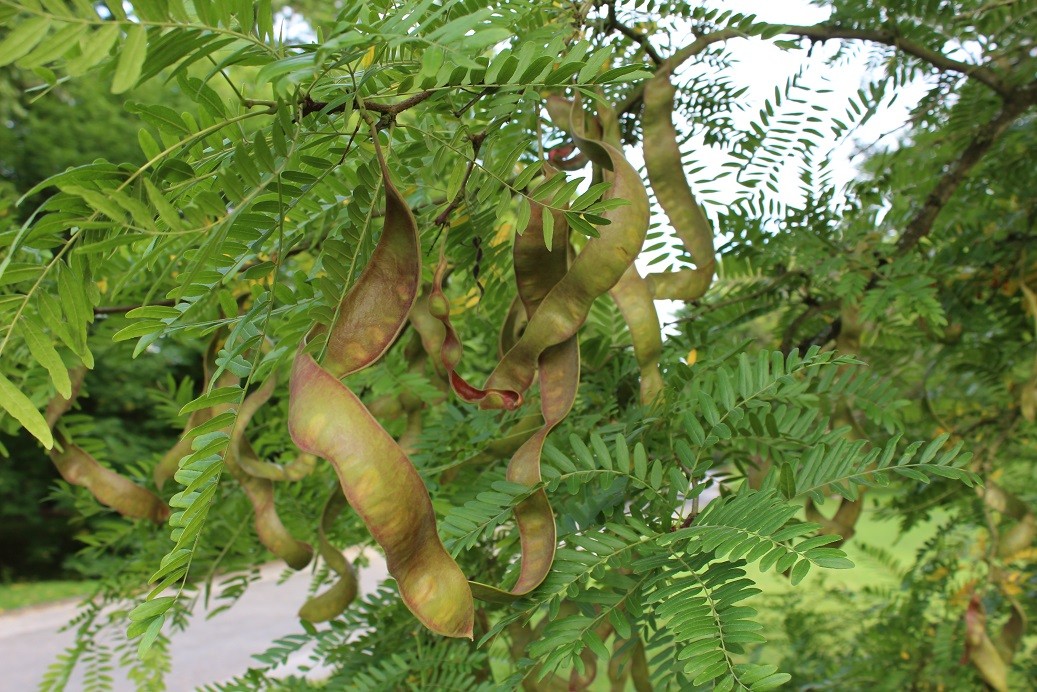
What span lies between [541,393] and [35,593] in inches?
290

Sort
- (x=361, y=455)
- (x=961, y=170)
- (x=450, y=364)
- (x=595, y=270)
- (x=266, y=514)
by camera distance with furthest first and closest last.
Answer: (x=961, y=170) → (x=266, y=514) → (x=450, y=364) → (x=595, y=270) → (x=361, y=455)

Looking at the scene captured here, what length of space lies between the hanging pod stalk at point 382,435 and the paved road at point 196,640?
3537 millimetres

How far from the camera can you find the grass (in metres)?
6.26

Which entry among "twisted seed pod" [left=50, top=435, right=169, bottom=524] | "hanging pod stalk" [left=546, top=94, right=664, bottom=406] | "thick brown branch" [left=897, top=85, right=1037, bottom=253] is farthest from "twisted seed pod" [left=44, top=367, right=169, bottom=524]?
"thick brown branch" [left=897, top=85, right=1037, bottom=253]

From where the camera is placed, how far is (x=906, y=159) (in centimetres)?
143

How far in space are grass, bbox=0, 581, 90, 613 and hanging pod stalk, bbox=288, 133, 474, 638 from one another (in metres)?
6.59

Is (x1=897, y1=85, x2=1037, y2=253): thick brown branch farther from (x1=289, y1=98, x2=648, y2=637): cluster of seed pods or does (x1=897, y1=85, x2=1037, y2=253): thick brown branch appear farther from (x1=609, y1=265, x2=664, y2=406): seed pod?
(x1=289, y1=98, x2=648, y2=637): cluster of seed pods

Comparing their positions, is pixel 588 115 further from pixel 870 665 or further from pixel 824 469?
pixel 870 665

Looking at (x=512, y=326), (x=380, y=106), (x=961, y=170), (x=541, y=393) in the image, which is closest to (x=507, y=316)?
(x=512, y=326)

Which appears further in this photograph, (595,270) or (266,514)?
(266,514)

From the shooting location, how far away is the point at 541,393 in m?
0.56

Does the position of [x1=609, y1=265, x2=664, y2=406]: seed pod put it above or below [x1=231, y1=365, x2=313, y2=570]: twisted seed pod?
above

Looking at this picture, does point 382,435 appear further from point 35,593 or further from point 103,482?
point 35,593

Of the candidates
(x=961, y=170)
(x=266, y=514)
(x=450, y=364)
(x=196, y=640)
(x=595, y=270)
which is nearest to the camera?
(x=595, y=270)
